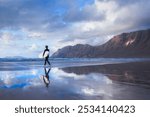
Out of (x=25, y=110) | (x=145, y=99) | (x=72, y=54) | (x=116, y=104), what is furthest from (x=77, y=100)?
(x=72, y=54)

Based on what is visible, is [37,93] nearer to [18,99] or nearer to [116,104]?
[18,99]

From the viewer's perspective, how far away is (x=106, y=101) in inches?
270

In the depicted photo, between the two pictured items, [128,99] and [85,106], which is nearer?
[85,106]

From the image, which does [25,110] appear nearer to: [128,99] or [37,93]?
[37,93]

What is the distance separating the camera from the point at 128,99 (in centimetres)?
708

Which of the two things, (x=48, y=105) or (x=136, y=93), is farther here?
(x=136, y=93)

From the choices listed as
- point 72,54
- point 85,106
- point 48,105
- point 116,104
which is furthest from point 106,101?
point 72,54

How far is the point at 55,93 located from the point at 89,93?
1.28 meters

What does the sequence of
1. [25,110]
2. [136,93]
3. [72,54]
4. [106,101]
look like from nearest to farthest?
[25,110] < [106,101] < [136,93] < [72,54]

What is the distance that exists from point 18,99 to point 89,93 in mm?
2583

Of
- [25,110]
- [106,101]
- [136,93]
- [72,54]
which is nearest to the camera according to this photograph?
[25,110]

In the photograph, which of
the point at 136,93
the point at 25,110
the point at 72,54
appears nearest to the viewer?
the point at 25,110

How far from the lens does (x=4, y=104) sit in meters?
6.69

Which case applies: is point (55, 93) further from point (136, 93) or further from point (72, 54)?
point (72, 54)
